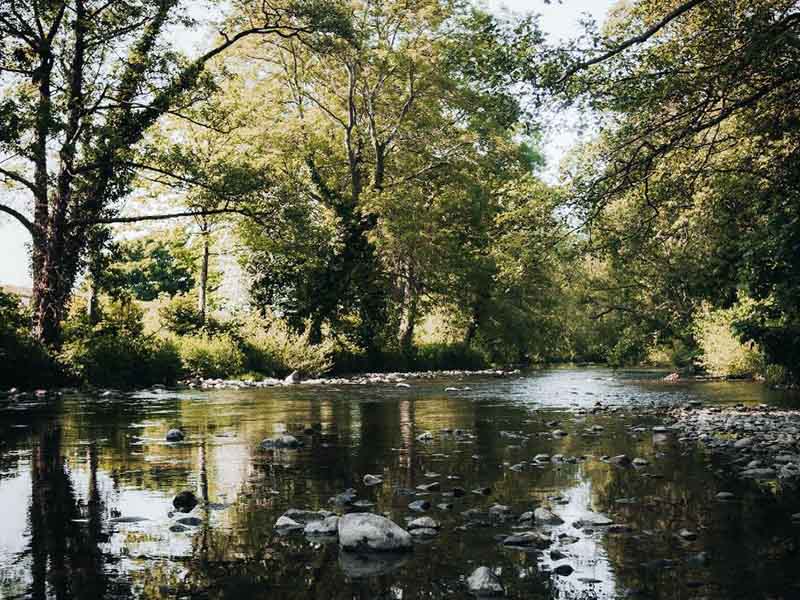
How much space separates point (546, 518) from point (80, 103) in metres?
20.2

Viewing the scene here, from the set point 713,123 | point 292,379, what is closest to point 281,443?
point 713,123

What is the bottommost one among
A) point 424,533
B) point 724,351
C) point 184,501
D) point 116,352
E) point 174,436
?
point 424,533

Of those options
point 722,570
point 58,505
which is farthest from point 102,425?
point 722,570

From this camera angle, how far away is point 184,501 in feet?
19.0

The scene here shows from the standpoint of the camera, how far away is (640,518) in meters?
5.47

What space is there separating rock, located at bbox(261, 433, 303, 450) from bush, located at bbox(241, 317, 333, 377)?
59.0ft

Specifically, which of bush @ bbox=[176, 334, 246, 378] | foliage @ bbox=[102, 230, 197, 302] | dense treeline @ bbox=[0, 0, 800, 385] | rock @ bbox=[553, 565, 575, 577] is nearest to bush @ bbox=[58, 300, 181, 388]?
dense treeline @ bbox=[0, 0, 800, 385]

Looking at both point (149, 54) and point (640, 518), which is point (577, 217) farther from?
point (149, 54)

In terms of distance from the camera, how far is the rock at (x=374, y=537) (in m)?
4.64

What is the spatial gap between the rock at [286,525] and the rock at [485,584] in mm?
1534

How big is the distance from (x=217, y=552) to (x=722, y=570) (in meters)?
2.75

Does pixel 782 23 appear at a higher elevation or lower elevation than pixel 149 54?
lower

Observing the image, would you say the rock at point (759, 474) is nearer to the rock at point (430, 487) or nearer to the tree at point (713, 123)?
the rock at point (430, 487)

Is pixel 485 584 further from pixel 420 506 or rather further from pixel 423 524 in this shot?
pixel 420 506
